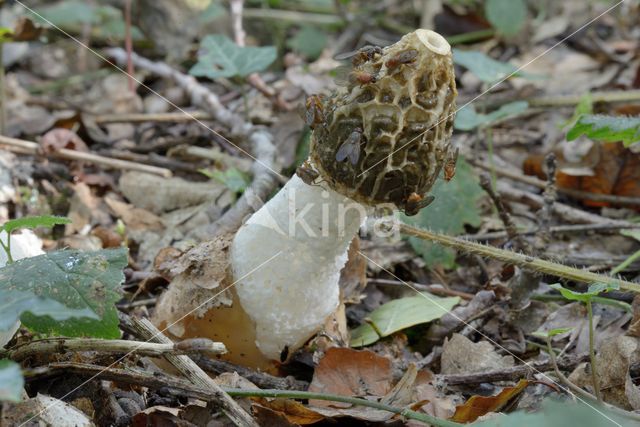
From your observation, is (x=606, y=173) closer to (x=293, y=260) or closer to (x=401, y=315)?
(x=401, y=315)

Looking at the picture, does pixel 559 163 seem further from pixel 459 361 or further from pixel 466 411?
pixel 466 411

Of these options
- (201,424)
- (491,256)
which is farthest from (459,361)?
(201,424)

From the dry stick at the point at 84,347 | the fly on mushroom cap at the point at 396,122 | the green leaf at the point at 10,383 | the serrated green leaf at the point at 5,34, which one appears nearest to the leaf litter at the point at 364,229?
the green leaf at the point at 10,383

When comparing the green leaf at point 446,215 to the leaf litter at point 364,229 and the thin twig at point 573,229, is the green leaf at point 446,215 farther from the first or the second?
the thin twig at point 573,229

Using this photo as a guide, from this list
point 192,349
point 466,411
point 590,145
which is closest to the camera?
point 192,349

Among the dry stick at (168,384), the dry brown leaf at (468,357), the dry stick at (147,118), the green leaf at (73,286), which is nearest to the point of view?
the green leaf at (73,286)
